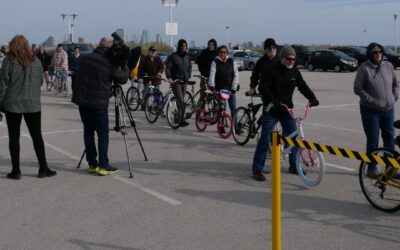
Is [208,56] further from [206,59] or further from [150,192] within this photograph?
[150,192]

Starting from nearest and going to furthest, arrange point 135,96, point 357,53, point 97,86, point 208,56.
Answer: point 97,86 < point 208,56 < point 135,96 < point 357,53

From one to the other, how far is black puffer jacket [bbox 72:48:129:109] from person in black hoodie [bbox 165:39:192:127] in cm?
469

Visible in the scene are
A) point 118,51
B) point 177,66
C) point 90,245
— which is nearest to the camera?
point 90,245

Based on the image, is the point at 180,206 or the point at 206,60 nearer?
the point at 180,206

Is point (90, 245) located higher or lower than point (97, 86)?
lower

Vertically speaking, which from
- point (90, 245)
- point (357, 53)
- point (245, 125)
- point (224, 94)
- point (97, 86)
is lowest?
point (90, 245)

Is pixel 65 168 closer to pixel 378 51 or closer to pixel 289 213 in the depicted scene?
pixel 289 213

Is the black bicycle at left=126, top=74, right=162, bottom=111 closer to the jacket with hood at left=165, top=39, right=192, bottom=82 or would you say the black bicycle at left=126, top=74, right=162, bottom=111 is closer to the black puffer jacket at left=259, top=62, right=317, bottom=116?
the jacket with hood at left=165, top=39, right=192, bottom=82

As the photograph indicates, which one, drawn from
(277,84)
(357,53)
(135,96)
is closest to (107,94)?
(277,84)

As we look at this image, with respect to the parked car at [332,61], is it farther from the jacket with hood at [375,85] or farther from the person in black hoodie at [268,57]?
the jacket with hood at [375,85]

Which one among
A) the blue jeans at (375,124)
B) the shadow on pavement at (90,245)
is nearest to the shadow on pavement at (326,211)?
the blue jeans at (375,124)

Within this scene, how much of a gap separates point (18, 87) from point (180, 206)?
2780 millimetres

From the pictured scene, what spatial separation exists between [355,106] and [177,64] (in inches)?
247

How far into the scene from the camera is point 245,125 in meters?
9.60
